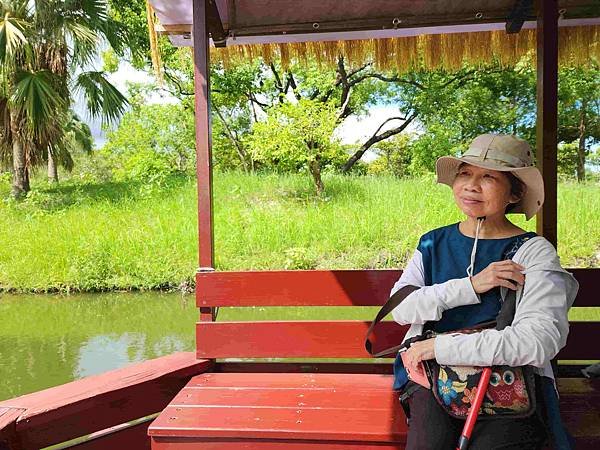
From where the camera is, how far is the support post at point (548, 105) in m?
2.34

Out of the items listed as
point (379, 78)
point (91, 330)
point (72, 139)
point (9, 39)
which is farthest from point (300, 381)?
point (72, 139)

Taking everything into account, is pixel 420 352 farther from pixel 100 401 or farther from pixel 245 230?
pixel 245 230

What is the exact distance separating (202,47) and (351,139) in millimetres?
11725

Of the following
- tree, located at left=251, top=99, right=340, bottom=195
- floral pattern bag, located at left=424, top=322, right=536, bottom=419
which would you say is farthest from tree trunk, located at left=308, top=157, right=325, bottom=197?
floral pattern bag, located at left=424, top=322, right=536, bottom=419

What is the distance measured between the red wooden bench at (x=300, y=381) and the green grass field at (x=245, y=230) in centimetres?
776

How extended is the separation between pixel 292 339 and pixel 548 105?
129 centimetres

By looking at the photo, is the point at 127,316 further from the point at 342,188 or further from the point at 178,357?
the point at 178,357

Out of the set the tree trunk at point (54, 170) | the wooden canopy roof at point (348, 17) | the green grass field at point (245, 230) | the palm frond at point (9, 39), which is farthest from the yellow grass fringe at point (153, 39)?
the tree trunk at point (54, 170)

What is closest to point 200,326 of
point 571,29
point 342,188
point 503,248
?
point 503,248

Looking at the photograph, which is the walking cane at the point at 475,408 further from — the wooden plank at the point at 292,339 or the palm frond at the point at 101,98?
the palm frond at the point at 101,98

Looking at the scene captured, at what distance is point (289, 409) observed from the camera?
2.03 m

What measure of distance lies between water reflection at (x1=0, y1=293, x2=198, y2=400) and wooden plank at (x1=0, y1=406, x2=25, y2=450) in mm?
3534

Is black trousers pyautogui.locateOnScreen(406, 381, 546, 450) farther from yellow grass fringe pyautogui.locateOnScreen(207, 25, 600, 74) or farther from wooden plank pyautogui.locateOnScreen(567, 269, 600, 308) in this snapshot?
yellow grass fringe pyautogui.locateOnScreen(207, 25, 600, 74)

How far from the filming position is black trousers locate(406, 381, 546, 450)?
156 cm
